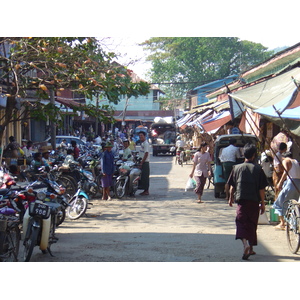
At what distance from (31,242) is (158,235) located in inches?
113

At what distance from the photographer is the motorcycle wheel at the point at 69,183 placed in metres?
13.4

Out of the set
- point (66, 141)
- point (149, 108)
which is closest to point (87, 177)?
point (66, 141)

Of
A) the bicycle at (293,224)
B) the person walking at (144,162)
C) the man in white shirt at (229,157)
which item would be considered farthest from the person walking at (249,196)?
the person walking at (144,162)

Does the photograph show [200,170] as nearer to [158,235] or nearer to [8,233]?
[158,235]

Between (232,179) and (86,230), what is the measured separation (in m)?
3.35

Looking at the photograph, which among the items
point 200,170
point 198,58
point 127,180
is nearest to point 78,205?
point 127,180

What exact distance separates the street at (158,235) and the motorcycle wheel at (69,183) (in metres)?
0.71

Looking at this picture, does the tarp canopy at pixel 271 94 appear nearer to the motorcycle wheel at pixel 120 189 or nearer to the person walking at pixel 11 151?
the motorcycle wheel at pixel 120 189

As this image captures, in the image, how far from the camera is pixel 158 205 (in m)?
12.8

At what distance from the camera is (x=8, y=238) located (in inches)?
256

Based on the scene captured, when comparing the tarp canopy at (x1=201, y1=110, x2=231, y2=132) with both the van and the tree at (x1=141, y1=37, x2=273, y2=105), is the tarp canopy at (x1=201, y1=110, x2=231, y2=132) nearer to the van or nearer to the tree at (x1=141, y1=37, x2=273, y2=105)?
the van

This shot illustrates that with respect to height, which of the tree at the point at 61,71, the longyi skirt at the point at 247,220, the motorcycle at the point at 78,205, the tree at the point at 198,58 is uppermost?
the tree at the point at 198,58

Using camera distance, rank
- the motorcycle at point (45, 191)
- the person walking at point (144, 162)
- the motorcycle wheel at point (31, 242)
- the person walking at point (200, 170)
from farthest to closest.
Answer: the person walking at point (144, 162) → the person walking at point (200, 170) → the motorcycle at point (45, 191) → the motorcycle wheel at point (31, 242)

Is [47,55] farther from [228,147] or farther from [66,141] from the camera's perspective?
[66,141]
